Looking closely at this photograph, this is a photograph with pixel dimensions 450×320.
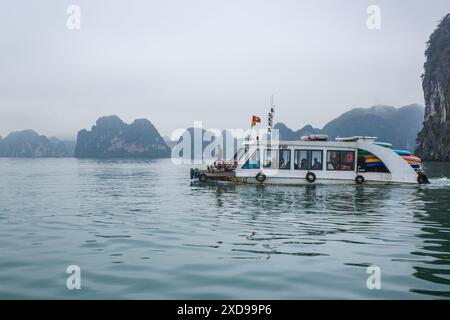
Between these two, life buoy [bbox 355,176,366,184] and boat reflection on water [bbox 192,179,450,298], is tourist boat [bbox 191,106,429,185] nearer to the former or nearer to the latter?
life buoy [bbox 355,176,366,184]

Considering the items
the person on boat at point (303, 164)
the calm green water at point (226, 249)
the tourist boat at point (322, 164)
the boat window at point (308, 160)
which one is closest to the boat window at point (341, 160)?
the tourist boat at point (322, 164)

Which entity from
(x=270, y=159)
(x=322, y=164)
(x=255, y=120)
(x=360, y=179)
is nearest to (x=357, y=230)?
(x=270, y=159)

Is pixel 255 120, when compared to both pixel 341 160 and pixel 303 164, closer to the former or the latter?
pixel 303 164

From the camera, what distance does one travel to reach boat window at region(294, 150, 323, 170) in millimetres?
31969

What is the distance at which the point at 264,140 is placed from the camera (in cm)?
3150

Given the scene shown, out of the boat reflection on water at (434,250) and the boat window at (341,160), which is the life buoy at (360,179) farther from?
the boat reflection on water at (434,250)

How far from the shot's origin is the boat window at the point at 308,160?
31969mm

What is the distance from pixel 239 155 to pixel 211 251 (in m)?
22.2

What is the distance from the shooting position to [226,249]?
11148 millimetres

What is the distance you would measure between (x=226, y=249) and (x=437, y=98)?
143 metres

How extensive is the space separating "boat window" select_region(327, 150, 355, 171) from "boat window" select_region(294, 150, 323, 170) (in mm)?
788

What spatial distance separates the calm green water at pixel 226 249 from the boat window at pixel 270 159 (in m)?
11.0
